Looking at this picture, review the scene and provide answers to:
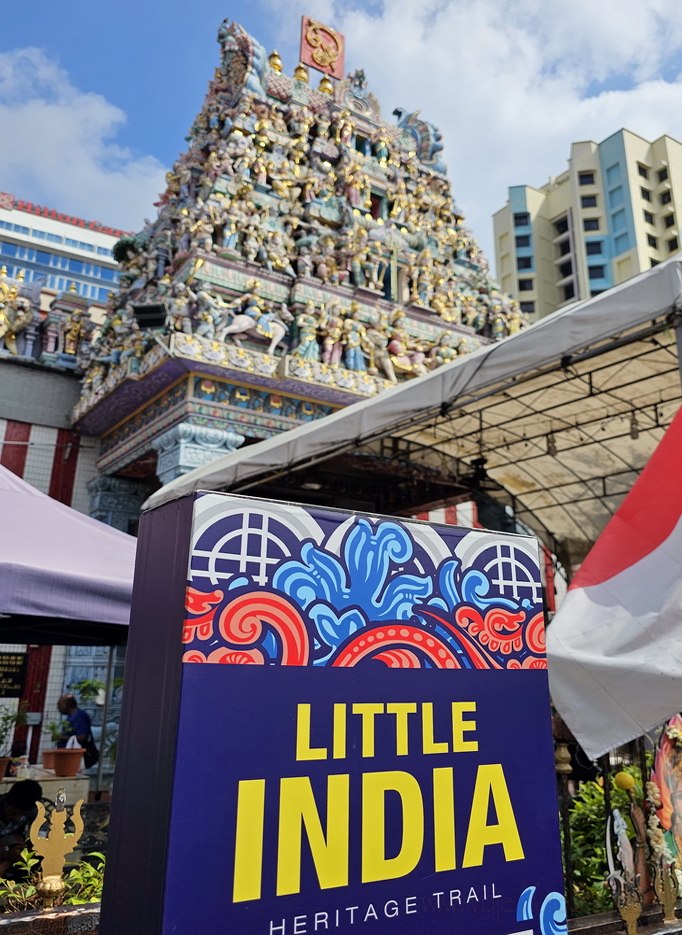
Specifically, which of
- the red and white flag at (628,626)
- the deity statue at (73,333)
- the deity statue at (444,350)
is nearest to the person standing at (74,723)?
the deity statue at (73,333)

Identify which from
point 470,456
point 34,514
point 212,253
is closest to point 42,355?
point 212,253

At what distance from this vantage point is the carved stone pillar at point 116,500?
1294cm

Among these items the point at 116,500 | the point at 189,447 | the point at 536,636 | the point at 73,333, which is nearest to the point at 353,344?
the point at 189,447

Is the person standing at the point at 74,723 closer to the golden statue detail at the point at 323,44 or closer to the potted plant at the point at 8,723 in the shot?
the potted plant at the point at 8,723

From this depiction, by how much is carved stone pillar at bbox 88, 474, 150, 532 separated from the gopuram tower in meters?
0.04

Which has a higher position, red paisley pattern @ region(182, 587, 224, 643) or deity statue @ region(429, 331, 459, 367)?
deity statue @ region(429, 331, 459, 367)

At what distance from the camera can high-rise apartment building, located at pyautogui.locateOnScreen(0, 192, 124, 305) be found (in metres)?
46.2

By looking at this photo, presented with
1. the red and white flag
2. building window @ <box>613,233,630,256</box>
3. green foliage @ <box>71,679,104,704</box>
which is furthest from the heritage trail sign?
building window @ <box>613,233,630,256</box>

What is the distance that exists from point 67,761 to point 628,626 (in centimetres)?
753

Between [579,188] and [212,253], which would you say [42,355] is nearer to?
[212,253]

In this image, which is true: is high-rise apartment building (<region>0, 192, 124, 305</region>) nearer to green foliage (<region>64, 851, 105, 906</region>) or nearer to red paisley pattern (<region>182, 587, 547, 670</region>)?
green foliage (<region>64, 851, 105, 906</region>)

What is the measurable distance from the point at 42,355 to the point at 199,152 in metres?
5.22

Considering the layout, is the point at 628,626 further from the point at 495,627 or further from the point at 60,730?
Answer: the point at 60,730

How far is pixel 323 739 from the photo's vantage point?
5.43 ft
